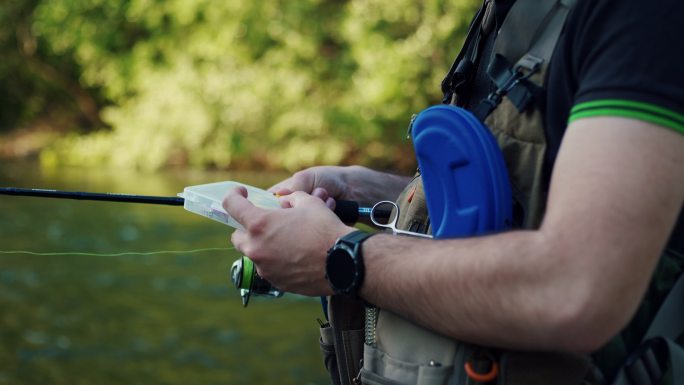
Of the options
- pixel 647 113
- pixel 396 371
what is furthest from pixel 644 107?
pixel 396 371

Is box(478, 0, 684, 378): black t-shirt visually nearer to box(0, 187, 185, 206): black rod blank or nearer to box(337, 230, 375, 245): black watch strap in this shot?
box(337, 230, 375, 245): black watch strap

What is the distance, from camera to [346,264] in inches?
53.8

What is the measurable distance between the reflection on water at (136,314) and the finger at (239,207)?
5871 mm

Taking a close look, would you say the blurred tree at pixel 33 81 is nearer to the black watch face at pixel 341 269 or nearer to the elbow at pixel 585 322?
the black watch face at pixel 341 269

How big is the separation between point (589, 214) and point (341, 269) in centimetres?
40

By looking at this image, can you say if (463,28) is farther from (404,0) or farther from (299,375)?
(299,375)

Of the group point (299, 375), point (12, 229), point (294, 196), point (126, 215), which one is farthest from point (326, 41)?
point (294, 196)

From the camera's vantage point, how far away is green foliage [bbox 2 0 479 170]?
1730 cm

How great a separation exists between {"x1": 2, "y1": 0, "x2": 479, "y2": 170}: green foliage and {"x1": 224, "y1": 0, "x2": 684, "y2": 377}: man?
15.6 m

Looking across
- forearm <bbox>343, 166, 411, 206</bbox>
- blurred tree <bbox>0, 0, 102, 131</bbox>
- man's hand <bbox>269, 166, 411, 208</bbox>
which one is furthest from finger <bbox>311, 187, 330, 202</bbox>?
blurred tree <bbox>0, 0, 102, 131</bbox>

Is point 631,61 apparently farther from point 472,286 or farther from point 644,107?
point 472,286

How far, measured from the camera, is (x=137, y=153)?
19.4 m

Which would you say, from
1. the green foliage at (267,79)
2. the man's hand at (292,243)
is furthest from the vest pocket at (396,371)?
the green foliage at (267,79)

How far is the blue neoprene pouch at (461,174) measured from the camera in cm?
133
